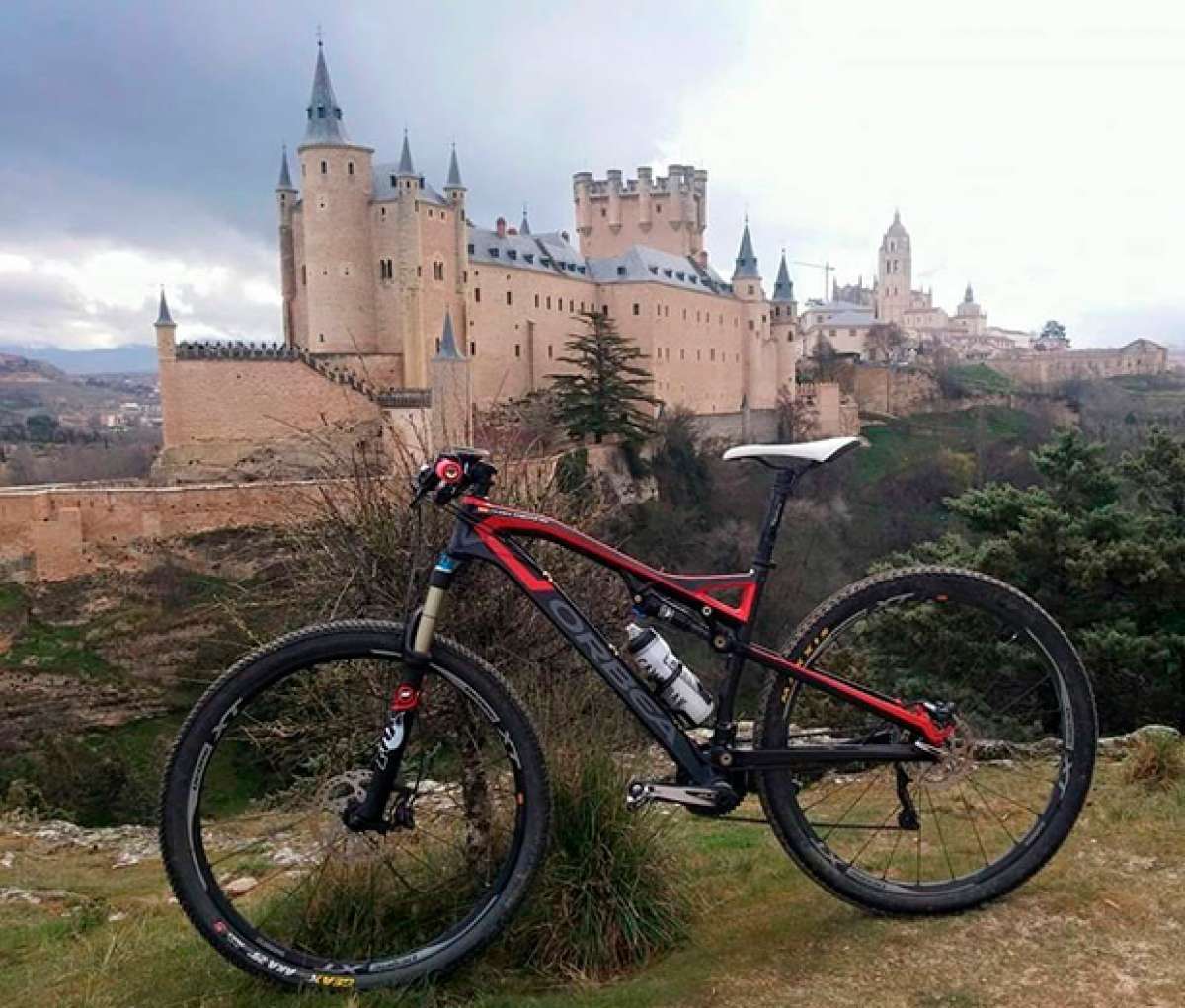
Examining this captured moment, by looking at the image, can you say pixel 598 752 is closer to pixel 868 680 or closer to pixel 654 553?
pixel 868 680

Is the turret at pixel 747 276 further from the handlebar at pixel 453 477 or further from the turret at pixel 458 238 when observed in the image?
the handlebar at pixel 453 477

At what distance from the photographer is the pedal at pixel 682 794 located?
307 cm

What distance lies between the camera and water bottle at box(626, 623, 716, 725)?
3064 mm

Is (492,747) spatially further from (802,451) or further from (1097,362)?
(1097,362)

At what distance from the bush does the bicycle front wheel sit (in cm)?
20

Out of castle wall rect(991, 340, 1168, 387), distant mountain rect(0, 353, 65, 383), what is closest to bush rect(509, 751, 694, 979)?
castle wall rect(991, 340, 1168, 387)

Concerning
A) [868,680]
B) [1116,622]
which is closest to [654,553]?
[1116,622]

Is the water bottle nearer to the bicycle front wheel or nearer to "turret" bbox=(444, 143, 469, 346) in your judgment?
the bicycle front wheel

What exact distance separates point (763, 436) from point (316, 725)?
5821cm

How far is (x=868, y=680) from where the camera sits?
8.73 meters

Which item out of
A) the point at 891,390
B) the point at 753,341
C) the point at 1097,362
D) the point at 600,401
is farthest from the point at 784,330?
the point at 1097,362

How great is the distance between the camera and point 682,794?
307 centimetres

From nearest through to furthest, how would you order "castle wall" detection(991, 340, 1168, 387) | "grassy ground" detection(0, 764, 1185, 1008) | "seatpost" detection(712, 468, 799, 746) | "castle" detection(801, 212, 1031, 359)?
1. "grassy ground" detection(0, 764, 1185, 1008)
2. "seatpost" detection(712, 468, 799, 746)
3. "castle wall" detection(991, 340, 1168, 387)
4. "castle" detection(801, 212, 1031, 359)

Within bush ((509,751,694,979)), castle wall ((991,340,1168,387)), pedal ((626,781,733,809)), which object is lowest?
bush ((509,751,694,979))
